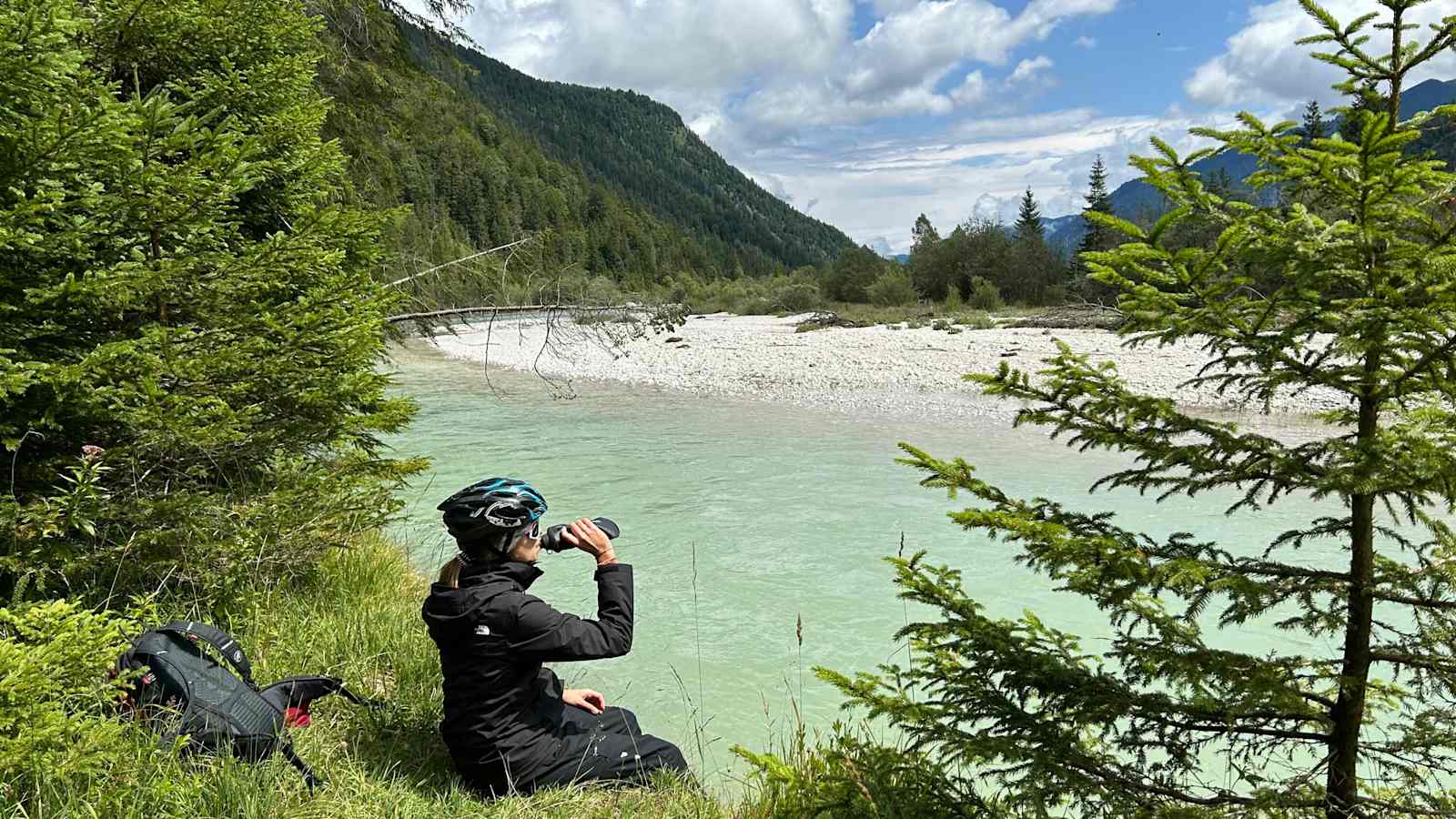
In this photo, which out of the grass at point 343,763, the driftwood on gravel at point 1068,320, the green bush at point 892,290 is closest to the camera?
the grass at point 343,763

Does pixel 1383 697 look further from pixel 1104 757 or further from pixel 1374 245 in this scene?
pixel 1374 245

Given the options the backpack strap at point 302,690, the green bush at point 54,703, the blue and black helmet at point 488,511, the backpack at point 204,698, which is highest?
the blue and black helmet at point 488,511

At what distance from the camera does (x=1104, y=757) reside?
8.04 feet

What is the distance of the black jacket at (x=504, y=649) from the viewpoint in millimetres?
2998

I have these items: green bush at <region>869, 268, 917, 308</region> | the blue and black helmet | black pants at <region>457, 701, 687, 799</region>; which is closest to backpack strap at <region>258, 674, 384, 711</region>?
black pants at <region>457, 701, 687, 799</region>

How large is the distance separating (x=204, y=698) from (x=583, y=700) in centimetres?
143

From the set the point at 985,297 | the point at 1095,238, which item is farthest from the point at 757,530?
the point at 985,297

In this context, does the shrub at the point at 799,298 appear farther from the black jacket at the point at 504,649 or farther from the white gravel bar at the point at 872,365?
the black jacket at the point at 504,649

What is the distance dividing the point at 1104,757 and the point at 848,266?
49.2m

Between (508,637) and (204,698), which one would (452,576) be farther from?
(204,698)

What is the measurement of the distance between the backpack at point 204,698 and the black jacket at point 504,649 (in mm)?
561

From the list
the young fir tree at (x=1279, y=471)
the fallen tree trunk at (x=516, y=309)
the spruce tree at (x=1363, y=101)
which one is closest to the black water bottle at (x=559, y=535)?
the young fir tree at (x=1279, y=471)

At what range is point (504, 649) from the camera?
119 inches

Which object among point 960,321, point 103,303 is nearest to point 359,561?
point 103,303
